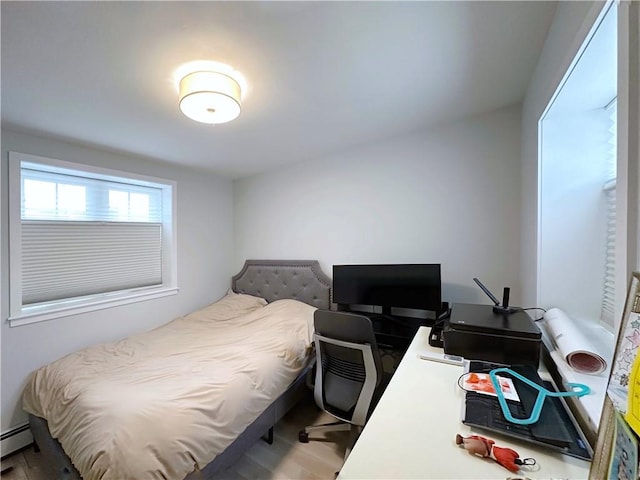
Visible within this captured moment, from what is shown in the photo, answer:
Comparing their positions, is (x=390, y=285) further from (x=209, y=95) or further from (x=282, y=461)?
(x=209, y=95)

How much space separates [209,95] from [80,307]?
2057mm

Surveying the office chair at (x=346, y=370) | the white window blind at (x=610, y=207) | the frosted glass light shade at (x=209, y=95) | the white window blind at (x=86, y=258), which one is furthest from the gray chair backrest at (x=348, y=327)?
the white window blind at (x=86, y=258)

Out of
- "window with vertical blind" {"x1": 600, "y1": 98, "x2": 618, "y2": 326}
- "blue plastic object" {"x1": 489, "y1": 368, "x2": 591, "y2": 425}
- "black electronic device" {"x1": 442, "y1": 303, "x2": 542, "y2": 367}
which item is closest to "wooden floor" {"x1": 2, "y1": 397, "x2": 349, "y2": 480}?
"black electronic device" {"x1": 442, "y1": 303, "x2": 542, "y2": 367}

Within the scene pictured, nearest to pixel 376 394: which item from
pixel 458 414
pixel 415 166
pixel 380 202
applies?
pixel 458 414

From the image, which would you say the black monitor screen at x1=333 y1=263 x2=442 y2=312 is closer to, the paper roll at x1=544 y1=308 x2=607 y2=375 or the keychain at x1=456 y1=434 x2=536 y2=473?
the paper roll at x1=544 y1=308 x2=607 y2=375

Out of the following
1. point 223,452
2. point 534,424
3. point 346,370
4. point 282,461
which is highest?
point 534,424

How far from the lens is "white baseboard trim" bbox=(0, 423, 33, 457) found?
179 cm

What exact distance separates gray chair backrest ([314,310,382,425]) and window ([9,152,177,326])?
75.6 inches

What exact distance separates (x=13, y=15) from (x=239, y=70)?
85 centimetres

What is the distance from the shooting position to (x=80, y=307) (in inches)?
84.7

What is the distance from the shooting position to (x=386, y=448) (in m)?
0.73

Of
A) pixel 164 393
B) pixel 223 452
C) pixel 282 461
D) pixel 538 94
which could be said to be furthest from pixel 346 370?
pixel 538 94

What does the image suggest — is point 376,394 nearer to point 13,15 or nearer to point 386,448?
point 386,448

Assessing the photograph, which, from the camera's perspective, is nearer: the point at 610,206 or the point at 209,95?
the point at 610,206
